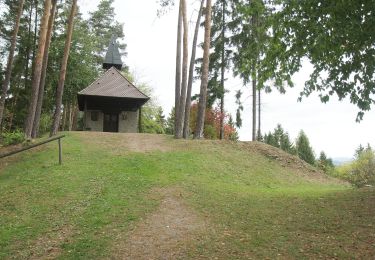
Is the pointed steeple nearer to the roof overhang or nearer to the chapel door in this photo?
the roof overhang

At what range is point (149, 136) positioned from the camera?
76.3 feet

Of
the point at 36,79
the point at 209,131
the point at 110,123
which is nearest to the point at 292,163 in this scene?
the point at 209,131

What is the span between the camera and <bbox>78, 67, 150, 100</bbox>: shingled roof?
26556 mm

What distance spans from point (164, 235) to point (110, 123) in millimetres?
23260

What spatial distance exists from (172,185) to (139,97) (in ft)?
48.8

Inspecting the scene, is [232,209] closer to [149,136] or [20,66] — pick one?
[149,136]

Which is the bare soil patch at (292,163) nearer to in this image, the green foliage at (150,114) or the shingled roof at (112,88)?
the shingled roof at (112,88)

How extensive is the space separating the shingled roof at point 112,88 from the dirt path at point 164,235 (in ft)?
57.8

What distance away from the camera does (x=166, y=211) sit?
980 centimetres

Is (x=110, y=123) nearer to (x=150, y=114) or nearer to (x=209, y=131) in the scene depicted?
(x=209, y=131)

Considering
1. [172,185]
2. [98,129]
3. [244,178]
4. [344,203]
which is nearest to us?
[344,203]

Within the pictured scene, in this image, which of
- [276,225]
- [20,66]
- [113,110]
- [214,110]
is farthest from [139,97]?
[276,225]

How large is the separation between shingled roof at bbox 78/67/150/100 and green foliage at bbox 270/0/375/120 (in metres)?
19.6

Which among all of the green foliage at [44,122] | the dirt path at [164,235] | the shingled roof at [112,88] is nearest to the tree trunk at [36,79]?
the shingled roof at [112,88]
